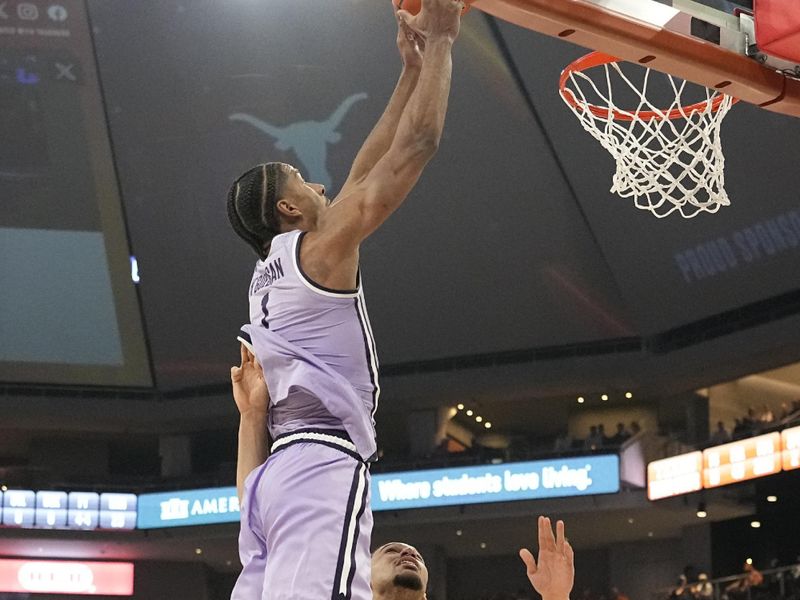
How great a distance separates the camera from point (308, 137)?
2577 centimetres

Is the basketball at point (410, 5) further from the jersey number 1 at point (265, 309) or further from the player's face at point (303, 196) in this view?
the jersey number 1 at point (265, 309)

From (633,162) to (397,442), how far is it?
27.9m

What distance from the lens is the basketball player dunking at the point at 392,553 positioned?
4289mm

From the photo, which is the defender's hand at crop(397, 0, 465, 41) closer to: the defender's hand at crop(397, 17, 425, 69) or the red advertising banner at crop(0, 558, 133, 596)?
the defender's hand at crop(397, 17, 425, 69)

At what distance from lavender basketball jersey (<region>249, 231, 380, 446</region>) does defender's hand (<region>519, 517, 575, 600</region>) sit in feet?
3.06

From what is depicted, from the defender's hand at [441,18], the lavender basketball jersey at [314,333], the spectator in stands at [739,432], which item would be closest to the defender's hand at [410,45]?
the defender's hand at [441,18]

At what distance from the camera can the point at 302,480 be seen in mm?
3916

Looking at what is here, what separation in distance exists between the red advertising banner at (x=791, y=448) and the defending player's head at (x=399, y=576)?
806 inches

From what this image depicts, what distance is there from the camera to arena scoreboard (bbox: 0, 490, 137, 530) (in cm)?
3089

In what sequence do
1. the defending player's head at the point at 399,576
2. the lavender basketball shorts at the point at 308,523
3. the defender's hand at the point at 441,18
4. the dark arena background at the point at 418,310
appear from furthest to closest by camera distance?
1. the dark arena background at the point at 418,310
2. the defending player's head at the point at 399,576
3. the defender's hand at the point at 441,18
4. the lavender basketball shorts at the point at 308,523

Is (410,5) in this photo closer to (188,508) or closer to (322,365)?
(322,365)

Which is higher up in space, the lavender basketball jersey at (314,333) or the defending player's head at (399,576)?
the lavender basketball jersey at (314,333)

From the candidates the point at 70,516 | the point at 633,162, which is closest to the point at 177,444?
the point at 70,516

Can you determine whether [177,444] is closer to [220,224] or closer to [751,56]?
[220,224]
